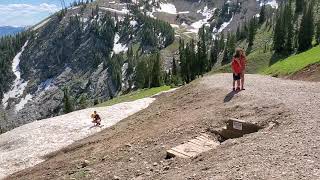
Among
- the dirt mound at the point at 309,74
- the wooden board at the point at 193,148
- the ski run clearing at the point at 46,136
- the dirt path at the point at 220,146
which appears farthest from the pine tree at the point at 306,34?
the wooden board at the point at 193,148

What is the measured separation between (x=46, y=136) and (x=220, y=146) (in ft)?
86.0

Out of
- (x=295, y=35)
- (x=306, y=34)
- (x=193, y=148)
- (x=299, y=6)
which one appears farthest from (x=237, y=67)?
(x=299, y=6)

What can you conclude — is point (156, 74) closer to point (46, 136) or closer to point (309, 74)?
point (309, 74)

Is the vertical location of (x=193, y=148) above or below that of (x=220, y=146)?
below

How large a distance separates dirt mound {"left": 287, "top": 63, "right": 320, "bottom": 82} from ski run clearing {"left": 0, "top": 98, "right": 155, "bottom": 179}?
1883cm

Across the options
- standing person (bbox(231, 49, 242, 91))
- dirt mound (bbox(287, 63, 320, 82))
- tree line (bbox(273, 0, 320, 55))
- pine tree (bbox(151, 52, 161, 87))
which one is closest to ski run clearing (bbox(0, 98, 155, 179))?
standing person (bbox(231, 49, 242, 91))

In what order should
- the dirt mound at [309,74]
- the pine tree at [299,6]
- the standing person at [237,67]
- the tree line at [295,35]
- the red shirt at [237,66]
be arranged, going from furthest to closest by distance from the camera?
1. the pine tree at [299,6]
2. the tree line at [295,35]
3. the dirt mound at [309,74]
4. the red shirt at [237,66]
5. the standing person at [237,67]

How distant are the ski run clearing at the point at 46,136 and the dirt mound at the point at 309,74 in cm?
1883

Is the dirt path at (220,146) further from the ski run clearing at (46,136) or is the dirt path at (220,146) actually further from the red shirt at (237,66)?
the ski run clearing at (46,136)

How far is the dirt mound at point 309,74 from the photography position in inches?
1903

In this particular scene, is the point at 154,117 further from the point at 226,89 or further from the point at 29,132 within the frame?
the point at 29,132

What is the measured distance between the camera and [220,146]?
20.2 metres

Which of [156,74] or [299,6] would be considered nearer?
[156,74]

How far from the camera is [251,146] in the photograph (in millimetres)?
18516
